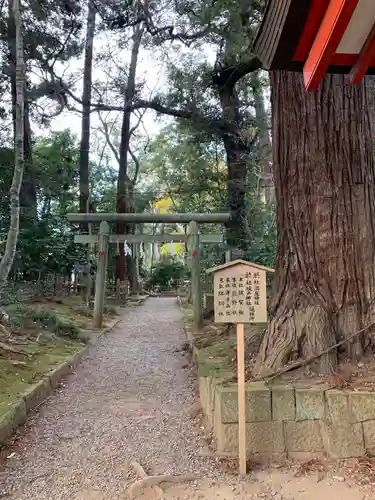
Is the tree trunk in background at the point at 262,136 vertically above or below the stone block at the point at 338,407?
above

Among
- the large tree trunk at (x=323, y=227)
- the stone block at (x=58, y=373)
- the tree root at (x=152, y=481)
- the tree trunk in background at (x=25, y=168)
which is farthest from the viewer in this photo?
the tree trunk in background at (x=25, y=168)

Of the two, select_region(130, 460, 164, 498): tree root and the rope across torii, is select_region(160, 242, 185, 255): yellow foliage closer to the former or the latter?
select_region(130, 460, 164, 498): tree root

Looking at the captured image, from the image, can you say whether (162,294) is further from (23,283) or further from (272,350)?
(272,350)

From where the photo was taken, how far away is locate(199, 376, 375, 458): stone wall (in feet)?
10.2

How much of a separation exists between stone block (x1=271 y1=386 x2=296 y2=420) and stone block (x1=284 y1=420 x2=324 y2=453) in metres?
0.06

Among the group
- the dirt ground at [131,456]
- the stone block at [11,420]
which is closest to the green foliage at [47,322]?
the dirt ground at [131,456]

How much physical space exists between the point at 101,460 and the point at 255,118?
1127cm

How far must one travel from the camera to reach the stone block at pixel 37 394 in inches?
170

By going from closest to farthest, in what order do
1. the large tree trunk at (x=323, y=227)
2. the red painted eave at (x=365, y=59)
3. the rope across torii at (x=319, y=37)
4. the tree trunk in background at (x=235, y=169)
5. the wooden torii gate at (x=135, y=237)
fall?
the rope across torii at (x=319, y=37) < the red painted eave at (x=365, y=59) < the large tree trunk at (x=323, y=227) < the wooden torii gate at (x=135, y=237) < the tree trunk in background at (x=235, y=169)

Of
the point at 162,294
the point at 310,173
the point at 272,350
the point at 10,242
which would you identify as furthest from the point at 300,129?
the point at 162,294

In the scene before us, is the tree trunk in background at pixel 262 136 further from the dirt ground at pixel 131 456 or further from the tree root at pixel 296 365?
the tree root at pixel 296 365

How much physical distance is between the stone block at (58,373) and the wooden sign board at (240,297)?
2883 millimetres

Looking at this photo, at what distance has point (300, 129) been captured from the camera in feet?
13.2

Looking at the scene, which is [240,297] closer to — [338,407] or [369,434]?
[338,407]
